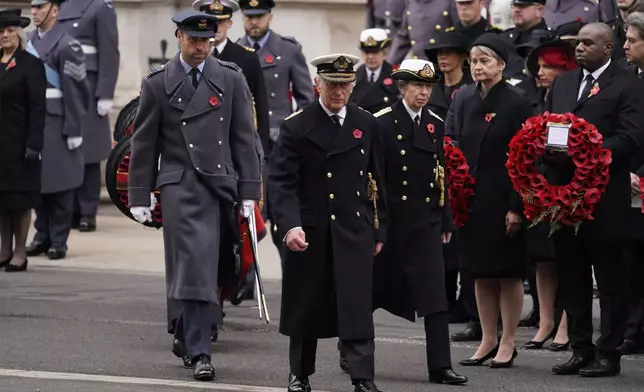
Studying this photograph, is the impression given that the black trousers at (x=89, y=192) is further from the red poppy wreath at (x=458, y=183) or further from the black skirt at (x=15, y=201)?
the red poppy wreath at (x=458, y=183)

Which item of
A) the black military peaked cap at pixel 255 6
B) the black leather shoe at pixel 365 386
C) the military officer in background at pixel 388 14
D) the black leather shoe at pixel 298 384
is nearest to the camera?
the black leather shoe at pixel 365 386

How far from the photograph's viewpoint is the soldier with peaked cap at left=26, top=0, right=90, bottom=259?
17031 millimetres

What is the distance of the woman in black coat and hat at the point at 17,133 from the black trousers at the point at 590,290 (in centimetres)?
593

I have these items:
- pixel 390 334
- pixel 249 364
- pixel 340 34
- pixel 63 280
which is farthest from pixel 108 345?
pixel 340 34

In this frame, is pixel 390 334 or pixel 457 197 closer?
pixel 457 197

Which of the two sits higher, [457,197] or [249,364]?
[457,197]

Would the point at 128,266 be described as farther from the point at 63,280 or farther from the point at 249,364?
the point at 249,364

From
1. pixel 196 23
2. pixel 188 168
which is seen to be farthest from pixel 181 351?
pixel 196 23

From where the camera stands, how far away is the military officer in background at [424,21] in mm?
16578

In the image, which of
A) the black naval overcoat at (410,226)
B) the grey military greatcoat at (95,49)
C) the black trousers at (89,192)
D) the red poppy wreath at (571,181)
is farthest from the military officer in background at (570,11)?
the black trousers at (89,192)

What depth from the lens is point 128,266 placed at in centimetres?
1634

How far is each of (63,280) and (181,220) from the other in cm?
476

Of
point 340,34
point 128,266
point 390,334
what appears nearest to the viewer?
point 390,334

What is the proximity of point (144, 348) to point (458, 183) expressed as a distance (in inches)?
88.9
